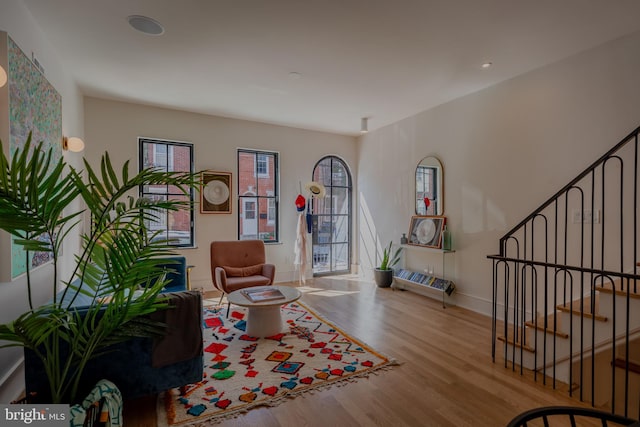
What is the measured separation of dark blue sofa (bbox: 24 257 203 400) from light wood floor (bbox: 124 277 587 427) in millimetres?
221

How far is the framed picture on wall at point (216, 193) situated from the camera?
16.7 feet

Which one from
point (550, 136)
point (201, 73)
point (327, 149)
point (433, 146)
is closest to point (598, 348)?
point (550, 136)

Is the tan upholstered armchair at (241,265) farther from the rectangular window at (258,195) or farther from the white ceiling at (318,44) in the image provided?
the white ceiling at (318,44)

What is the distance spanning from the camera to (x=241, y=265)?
4.54 meters

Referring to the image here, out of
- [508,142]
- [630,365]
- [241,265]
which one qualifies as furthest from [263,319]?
[508,142]

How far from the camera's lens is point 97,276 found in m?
1.79

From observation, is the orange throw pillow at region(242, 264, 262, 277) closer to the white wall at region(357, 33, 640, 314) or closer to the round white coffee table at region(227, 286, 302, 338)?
the round white coffee table at region(227, 286, 302, 338)

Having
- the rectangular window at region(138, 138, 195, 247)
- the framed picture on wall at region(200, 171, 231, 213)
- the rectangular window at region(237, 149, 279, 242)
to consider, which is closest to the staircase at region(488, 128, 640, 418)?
the rectangular window at region(237, 149, 279, 242)

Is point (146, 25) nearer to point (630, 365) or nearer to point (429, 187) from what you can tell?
point (429, 187)

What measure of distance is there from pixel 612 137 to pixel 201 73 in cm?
408

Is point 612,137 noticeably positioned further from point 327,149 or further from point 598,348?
point 327,149

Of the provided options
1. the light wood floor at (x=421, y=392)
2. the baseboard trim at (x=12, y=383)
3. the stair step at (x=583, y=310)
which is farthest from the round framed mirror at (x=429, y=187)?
the baseboard trim at (x=12, y=383)

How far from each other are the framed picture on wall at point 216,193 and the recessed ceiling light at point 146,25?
2.48m

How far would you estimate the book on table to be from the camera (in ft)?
10.6
